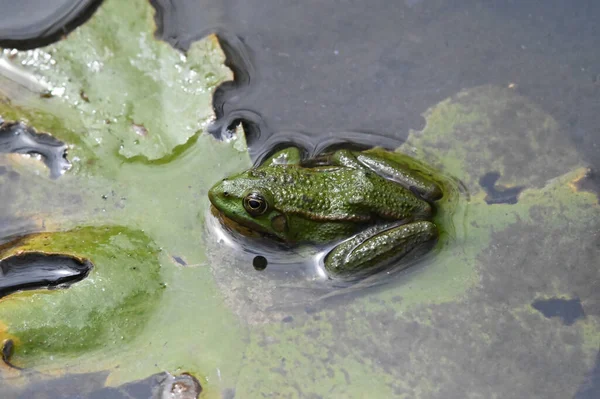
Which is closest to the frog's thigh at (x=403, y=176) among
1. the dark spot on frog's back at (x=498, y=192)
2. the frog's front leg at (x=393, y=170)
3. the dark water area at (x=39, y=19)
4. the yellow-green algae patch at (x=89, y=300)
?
the frog's front leg at (x=393, y=170)

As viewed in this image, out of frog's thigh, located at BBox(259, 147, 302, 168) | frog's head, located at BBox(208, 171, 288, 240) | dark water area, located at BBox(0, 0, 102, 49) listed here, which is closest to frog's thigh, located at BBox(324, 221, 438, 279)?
frog's head, located at BBox(208, 171, 288, 240)

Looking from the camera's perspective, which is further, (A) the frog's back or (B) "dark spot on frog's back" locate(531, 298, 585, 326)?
(A) the frog's back

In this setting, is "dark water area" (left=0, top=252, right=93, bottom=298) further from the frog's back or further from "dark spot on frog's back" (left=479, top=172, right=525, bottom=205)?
"dark spot on frog's back" (left=479, top=172, right=525, bottom=205)

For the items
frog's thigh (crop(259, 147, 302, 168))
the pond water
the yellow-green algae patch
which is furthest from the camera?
frog's thigh (crop(259, 147, 302, 168))

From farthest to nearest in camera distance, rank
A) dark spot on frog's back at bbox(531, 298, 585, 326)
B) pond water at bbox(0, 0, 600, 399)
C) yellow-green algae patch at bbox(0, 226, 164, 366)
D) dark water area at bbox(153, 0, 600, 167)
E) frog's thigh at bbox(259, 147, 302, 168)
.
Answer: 1. dark water area at bbox(153, 0, 600, 167)
2. frog's thigh at bbox(259, 147, 302, 168)
3. dark spot on frog's back at bbox(531, 298, 585, 326)
4. pond water at bbox(0, 0, 600, 399)
5. yellow-green algae patch at bbox(0, 226, 164, 366)

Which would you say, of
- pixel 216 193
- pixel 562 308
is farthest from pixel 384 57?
pixel 562 308

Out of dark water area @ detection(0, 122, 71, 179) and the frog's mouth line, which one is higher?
dark water area @ detection(0, 122, 71, 179)

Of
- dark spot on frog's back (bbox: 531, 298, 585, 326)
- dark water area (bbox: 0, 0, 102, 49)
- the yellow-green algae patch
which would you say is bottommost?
dark spot on frog's back (bbox: 531, 298, 585, 326)
